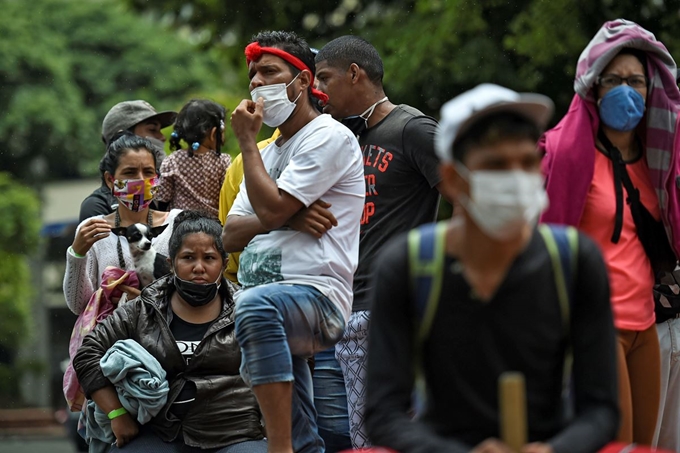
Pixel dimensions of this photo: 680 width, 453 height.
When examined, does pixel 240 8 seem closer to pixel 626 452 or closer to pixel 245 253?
pixel 245 253

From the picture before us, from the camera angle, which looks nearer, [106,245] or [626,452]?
[626,452]

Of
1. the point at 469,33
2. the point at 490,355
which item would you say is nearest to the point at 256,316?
the point at 490,355

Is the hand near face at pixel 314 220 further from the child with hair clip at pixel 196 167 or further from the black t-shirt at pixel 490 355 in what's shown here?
the child with hair clip at pixel 196 167

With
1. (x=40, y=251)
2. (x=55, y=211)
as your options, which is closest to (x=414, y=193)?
(x=40, y=251)

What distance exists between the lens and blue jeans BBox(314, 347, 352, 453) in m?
6.62

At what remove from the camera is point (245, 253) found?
18.8 feet

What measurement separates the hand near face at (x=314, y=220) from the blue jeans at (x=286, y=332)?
0.25m

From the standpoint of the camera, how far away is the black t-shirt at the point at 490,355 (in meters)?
3.42

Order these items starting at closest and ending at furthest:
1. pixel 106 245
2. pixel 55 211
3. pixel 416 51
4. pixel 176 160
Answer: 1. pixel 106 245
2. pixel 176 160
3. pixel 416 51
4. pixel 55 211

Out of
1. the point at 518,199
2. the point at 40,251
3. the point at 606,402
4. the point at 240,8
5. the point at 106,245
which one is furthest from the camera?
the point at 40,251

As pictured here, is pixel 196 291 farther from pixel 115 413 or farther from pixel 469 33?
pixel 469 33

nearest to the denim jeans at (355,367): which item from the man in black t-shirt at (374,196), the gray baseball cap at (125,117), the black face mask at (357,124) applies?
the man in black t-shirt at (374,196)

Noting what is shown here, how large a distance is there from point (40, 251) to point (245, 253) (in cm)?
3342

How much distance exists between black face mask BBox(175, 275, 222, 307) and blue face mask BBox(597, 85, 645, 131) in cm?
221
